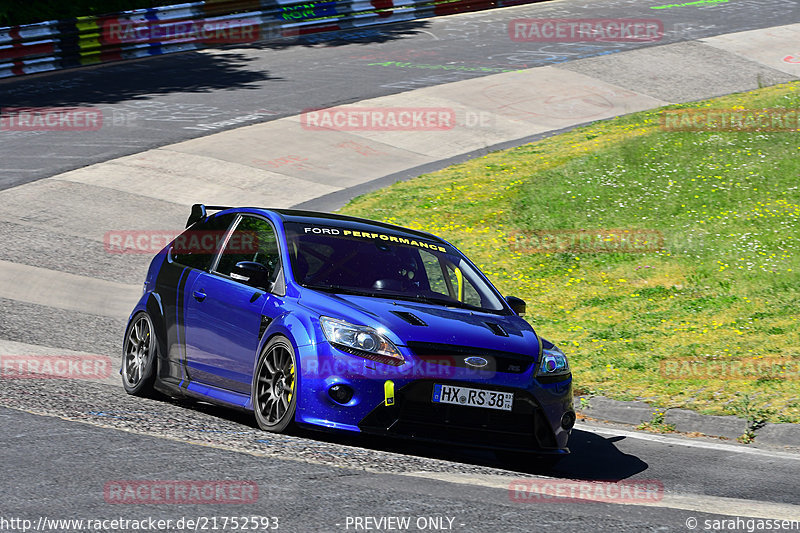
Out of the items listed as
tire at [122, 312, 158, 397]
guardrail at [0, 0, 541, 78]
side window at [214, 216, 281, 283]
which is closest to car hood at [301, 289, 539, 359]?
side window at [214, 216, 281, 283]

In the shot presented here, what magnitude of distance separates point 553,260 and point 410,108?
9.90 meters

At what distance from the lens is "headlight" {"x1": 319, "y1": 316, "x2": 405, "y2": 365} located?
656 cm

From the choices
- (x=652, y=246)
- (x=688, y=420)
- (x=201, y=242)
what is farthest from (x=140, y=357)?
(x=652, y=246)

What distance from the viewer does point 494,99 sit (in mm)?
23641

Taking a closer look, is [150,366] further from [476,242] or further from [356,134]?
[356,134]

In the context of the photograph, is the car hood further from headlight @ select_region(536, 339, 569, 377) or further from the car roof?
the car roof

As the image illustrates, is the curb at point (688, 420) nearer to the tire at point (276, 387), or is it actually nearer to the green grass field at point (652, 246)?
the green grass field at point (652, 246)

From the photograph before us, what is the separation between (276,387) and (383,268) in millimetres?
1316

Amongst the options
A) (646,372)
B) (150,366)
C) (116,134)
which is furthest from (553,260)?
(116,134)

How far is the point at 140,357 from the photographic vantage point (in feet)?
27.8

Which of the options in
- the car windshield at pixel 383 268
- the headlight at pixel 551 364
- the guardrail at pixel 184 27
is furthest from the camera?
the guardrail at pixel 184 27

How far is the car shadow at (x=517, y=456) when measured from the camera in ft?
22.4

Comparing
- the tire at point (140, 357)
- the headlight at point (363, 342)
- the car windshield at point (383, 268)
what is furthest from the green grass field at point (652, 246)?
the tire at point (140, 357)

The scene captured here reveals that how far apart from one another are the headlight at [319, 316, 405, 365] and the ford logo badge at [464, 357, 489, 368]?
43 cm
